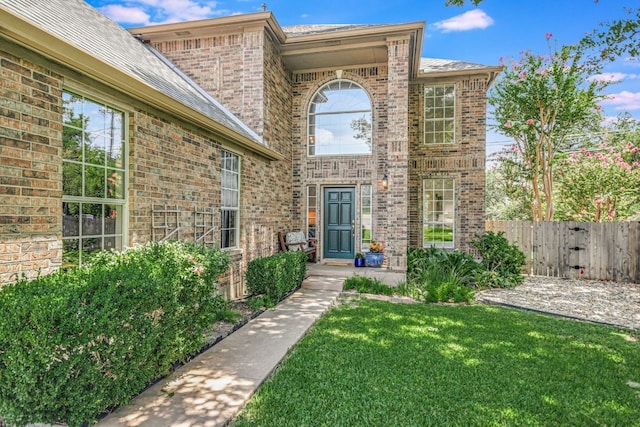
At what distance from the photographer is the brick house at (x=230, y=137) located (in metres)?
3.05

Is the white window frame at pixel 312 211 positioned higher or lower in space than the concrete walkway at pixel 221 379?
higher

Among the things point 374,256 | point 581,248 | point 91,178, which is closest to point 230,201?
point 91,178

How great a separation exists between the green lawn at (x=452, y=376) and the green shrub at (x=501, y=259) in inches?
128

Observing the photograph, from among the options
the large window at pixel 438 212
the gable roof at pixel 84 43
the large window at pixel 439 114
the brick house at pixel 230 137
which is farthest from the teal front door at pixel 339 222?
the gable roof at pixel 84 43

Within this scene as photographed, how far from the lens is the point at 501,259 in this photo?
28.3 feet

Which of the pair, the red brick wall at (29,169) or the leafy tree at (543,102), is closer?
the red brick wall at (29,169)

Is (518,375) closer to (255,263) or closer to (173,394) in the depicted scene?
(173,394)

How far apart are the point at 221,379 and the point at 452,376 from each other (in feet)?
6.98

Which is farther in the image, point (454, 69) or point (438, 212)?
point (438, 212)

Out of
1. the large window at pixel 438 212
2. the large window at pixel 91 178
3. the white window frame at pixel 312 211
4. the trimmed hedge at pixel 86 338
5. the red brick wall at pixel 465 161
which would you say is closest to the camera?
the trimmed hedge at pixel 86 338

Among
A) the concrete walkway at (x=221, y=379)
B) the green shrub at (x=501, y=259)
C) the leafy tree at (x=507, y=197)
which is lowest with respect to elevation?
the concrete walkway at (x=221, y=379)

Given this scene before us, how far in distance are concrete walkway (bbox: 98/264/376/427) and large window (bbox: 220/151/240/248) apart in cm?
195

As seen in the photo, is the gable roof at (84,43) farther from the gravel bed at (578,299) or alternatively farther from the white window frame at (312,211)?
the gravel bed at (578,299)

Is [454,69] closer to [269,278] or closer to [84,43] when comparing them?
[269,278]
